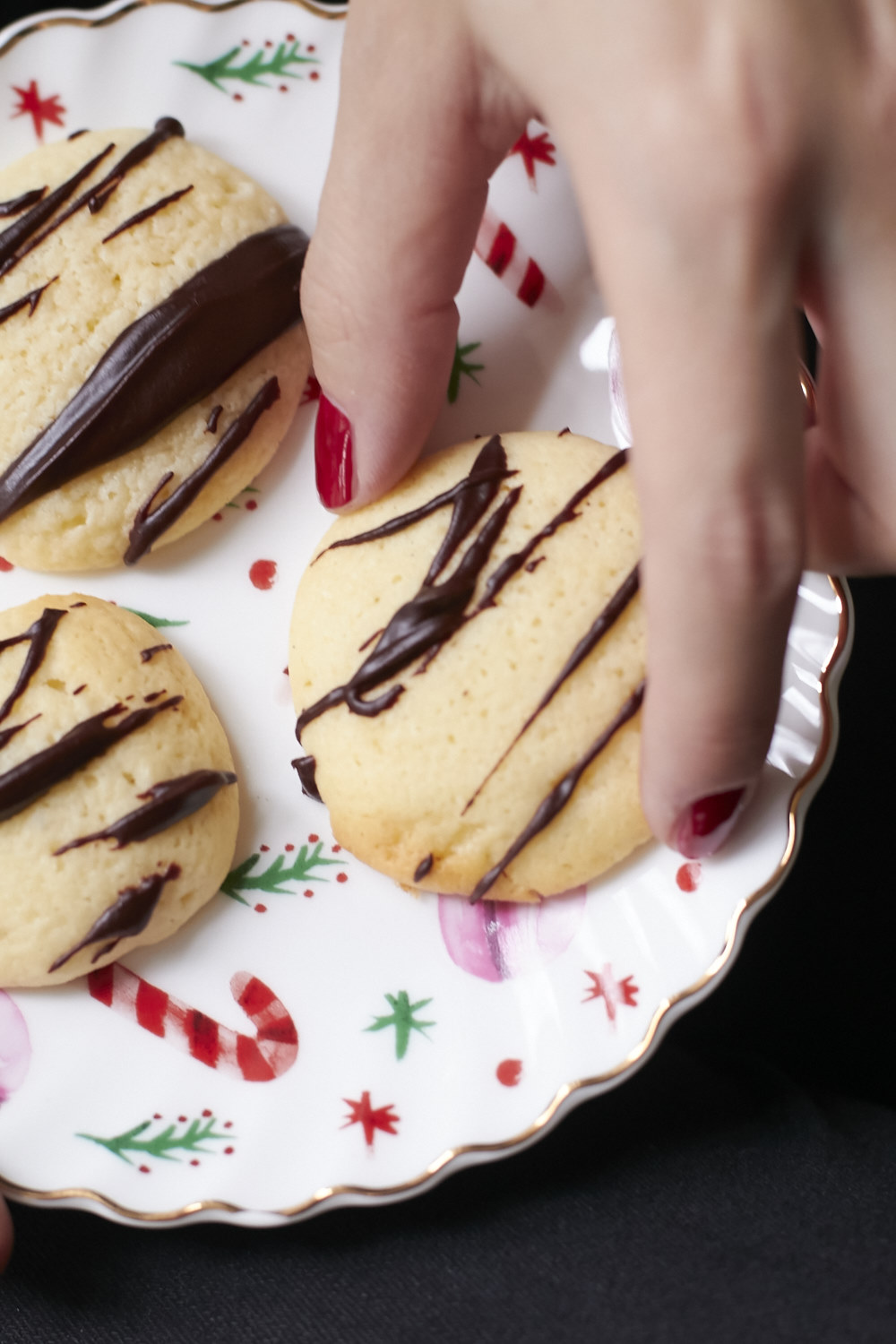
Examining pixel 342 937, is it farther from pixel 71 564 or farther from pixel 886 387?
pixel 886 387

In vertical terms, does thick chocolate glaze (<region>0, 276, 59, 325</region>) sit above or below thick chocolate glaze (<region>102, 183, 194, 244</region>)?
below

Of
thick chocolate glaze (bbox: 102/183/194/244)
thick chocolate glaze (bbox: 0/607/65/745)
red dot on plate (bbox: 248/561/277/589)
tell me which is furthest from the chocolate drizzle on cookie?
thick chocolate glaze (bbox: 102/183/194/244)

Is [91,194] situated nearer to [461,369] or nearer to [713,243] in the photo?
[461,369]

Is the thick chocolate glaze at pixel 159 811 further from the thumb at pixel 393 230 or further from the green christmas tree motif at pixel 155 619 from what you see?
the thumb at pixel 393 230

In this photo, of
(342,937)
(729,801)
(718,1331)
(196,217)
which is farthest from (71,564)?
(718,1331)

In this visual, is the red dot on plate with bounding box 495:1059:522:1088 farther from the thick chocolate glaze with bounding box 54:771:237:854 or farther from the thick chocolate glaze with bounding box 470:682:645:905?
the thick chocolate glaze with bounding box 54:771:237:854

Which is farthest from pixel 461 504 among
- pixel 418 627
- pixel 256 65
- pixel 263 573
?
pixel 256 65
